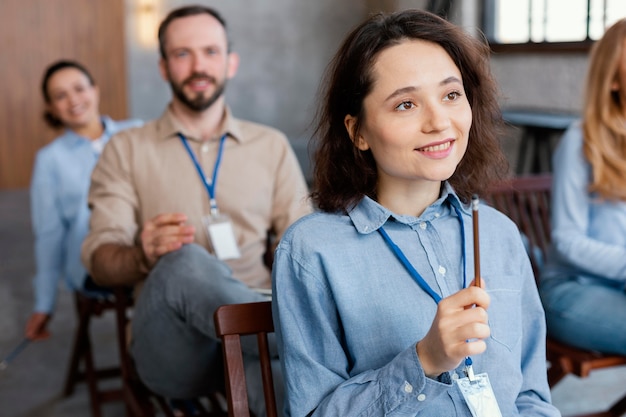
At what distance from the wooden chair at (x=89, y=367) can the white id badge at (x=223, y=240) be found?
0.82 m

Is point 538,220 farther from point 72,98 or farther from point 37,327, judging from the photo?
point 72,98

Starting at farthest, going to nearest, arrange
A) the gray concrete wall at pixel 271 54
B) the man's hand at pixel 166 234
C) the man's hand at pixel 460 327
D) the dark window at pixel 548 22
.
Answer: the gray concrete wall at pixel 271 54 → the dark window at pixel 548 22 → the man's hand at pixel 166 234 → the man's hand at pixel 460 327

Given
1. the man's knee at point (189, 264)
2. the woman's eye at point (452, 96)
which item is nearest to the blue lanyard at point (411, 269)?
the woman's eye at point (452, 96)

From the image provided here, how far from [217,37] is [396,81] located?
1.51 metres

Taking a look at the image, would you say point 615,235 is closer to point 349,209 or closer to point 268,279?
point 268,279

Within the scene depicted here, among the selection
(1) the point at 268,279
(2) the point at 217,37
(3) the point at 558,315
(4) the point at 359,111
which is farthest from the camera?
(2) the point at 217,37

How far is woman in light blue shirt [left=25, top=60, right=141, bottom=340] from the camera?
326 centimetres

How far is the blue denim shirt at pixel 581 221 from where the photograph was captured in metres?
2.36

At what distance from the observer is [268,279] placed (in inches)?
101

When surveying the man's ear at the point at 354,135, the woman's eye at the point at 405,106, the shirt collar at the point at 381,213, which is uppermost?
the woman's eye at the point at 405,106

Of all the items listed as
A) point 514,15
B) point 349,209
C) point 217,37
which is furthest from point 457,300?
point 514,15

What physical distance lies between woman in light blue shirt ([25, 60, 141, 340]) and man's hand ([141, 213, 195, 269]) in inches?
42.8

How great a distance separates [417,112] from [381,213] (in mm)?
186

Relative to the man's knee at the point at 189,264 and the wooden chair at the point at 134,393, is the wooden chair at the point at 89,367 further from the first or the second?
the man's knee at the point at 189,264
